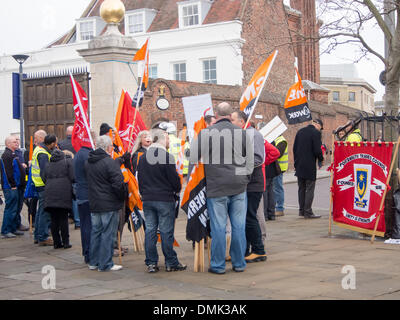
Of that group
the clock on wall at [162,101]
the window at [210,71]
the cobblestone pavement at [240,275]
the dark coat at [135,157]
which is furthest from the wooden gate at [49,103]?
the window at [210,71]

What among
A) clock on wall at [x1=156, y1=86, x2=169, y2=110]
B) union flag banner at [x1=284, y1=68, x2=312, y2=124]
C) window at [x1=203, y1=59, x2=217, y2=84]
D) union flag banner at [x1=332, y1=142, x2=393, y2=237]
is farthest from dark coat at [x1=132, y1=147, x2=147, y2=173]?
window at [x1=203, y1=59, x2=217, y2=84]

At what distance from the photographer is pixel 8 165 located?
1144 centimetres

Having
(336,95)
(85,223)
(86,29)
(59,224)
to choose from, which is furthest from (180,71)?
(336,95)

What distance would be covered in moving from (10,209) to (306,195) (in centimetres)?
570

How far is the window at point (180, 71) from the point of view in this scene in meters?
35.0

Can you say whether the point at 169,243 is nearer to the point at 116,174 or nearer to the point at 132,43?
the point at 116,174

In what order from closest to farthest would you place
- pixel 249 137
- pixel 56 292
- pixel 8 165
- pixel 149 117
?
1. pixel 56 292
2. pixel 249 137
3. pixel 8 165
4. pixel 149 117

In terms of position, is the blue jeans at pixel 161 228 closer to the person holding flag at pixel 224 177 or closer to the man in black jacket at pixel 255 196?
the person holding flag at pixel 224 177

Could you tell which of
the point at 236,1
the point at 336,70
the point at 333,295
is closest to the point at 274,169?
the point at 333,295

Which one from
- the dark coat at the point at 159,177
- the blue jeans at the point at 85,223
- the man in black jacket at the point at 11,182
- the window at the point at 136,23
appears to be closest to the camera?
the dark coat at the point at 159,177

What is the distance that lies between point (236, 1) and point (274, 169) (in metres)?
23.8

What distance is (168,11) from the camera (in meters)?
37.2

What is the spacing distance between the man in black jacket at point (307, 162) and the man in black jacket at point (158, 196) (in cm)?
526

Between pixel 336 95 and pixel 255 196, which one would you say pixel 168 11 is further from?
pixel 336 95
